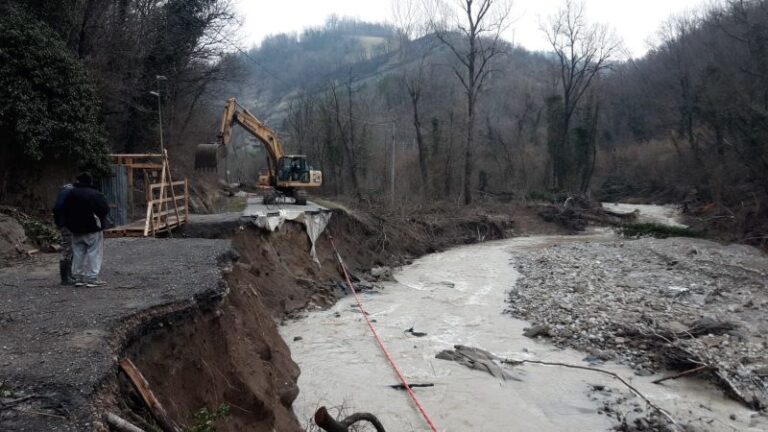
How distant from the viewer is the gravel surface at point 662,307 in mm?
11883

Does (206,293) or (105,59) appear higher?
(105,59)

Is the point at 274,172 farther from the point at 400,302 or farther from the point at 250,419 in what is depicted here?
the point at 250,419

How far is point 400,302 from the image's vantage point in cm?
1864

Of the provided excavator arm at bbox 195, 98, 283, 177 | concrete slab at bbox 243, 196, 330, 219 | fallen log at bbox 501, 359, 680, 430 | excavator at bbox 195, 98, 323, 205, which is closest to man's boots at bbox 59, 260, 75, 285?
fallen log at bbox 501, 359, 680, 430

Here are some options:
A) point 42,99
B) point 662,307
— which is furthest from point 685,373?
point 42,99

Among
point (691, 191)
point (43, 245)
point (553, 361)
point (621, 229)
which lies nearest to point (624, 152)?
point (691, 191)

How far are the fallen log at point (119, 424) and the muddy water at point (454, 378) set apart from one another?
534 centimetres

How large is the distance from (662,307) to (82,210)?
14691 mm

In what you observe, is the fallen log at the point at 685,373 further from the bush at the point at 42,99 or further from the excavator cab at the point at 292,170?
the excavator cab at the point at 292,170

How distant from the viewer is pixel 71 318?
6.88 metres

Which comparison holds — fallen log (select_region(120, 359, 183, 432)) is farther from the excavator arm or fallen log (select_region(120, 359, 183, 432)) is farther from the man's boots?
the excavator arm

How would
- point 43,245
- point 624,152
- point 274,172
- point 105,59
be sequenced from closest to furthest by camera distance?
point 43,245 → point 105,59 → point 274,172 → point 624,152

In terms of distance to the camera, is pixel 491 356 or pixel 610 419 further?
pixel 491 356

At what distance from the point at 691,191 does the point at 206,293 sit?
4434 centimetres
